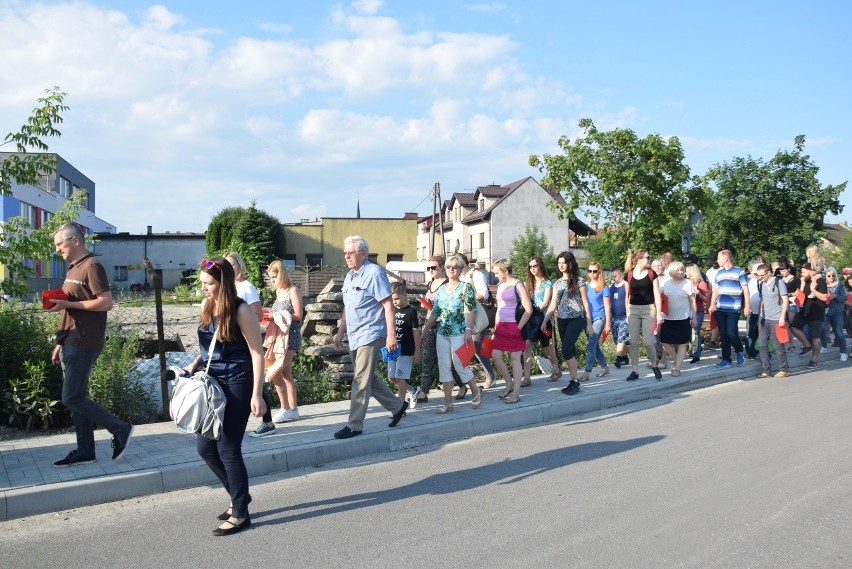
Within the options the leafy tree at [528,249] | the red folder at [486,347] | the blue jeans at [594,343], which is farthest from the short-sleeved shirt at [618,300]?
the leafy tree at [528,249]

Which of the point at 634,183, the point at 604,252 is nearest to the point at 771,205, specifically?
the point at 634,183

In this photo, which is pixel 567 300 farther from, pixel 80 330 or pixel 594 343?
pixel 80 330

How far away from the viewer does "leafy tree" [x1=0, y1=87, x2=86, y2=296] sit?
806 centimetres

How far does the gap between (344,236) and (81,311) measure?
5414cm

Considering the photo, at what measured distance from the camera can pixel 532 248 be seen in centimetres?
5234

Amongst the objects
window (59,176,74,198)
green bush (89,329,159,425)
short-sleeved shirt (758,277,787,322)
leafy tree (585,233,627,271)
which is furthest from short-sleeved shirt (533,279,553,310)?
window (59,176,74,198)

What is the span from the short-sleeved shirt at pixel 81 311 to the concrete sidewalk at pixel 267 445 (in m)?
1.05

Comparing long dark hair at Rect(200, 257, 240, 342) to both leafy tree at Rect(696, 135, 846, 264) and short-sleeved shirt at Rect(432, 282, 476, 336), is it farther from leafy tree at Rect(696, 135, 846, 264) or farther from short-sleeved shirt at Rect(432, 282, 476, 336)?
leafy tree at Rect(696, 135, 846, 264)

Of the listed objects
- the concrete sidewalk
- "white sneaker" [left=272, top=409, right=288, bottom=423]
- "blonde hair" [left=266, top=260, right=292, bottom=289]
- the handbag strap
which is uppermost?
"blonde hair" [left=266, top=260, right=292, bottom=289]

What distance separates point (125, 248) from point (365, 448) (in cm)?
5952

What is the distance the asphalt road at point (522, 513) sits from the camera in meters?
4.27

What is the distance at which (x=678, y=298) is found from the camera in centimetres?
1057

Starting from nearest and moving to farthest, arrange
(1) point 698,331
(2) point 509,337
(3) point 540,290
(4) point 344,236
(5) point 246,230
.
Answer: (2) point 509,337
(3) point 540,290
(1) point 698,331
(5) point 246,230
(4) point 344,236

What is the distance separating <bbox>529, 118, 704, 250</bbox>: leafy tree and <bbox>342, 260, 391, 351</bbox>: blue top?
1811cm
